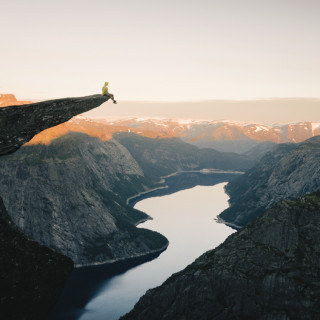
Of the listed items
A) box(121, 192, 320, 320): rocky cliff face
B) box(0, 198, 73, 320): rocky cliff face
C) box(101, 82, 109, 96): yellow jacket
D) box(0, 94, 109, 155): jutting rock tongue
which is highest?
box(101, 82, 109, 96): yellow jacket

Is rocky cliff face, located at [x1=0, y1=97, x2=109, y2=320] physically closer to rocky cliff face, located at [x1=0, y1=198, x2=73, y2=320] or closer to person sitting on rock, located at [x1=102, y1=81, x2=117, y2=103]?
rocky cliff face, located at [x1=0, y1=198, x2=73, y2=320]

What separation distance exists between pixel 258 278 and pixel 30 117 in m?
110

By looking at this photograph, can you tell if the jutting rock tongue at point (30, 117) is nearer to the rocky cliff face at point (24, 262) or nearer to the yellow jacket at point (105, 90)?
the rocky cliff face at point (24, 262)

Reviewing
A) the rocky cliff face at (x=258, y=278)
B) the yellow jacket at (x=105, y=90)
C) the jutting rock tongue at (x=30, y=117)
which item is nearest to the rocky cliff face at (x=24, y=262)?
the jutting rock tongue at (x=30, y=117)

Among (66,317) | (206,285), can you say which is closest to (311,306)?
(206,285)

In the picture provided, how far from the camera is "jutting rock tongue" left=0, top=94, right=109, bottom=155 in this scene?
1877 cm

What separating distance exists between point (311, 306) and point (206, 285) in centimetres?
3314

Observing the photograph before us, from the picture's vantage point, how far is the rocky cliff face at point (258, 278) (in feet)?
351

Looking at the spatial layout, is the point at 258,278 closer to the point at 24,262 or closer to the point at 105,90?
the point at 105,90

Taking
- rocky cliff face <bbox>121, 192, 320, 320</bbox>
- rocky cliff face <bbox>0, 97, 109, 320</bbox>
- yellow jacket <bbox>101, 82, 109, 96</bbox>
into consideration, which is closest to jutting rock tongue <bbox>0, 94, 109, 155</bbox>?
rocky cliff face <bbox>0, 97, 109, 320</bbox>

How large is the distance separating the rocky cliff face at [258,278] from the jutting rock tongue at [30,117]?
105m

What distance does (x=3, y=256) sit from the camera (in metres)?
16.4

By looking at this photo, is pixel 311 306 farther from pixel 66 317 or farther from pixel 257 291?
pixel 66 317

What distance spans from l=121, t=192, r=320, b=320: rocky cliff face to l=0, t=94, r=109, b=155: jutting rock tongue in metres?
105
